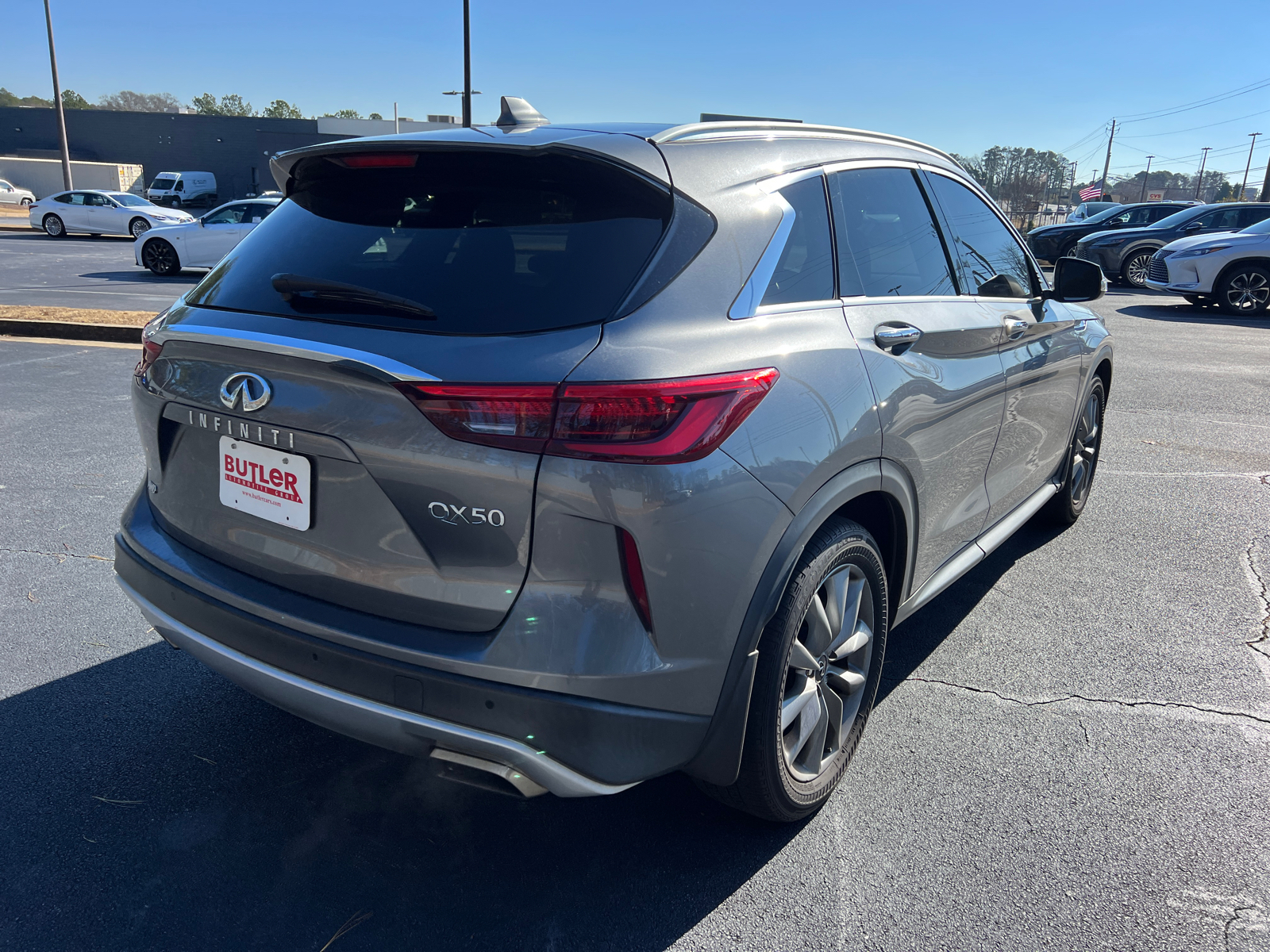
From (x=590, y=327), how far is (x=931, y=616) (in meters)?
2.59

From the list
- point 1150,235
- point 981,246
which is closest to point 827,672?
point 981,246

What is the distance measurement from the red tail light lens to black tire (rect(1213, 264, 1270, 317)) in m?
16.2

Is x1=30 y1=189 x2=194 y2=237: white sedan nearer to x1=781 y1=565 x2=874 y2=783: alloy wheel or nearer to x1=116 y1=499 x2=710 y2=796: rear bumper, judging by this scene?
x1=116 y1=499 x2=710 y2=796: rear bumper

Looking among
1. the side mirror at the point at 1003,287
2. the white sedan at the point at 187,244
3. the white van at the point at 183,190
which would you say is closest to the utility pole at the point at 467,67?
the white sedan at the point at 187,244

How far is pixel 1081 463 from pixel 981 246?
73.3 inches

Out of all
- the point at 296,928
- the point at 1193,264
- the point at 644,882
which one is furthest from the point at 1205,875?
the point at 1193,264

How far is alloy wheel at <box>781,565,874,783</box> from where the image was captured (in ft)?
8.01

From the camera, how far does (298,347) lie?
80.1 inches

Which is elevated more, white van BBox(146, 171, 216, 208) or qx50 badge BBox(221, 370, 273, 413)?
qx50 badge BBox(221, 370, 273, 413)

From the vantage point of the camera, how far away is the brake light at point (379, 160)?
233 centimetres

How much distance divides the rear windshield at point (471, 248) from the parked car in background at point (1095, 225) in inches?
850

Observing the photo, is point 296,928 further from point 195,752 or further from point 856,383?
point 856,383

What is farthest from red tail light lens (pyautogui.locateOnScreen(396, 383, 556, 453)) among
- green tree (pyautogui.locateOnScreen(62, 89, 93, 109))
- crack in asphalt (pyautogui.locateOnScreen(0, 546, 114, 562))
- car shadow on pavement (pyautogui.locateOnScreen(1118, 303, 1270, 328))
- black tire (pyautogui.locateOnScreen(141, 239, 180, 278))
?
green tree (pyautogui.locateOnScreen(62, 89, 93, 109))

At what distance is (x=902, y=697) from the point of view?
10.8 ft
